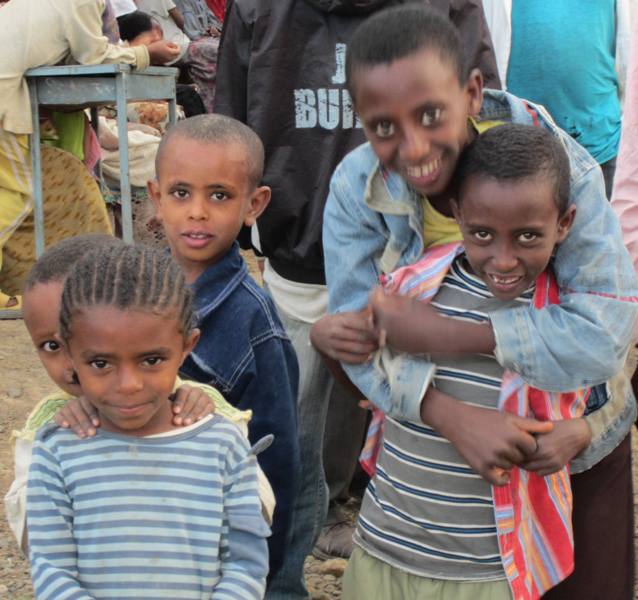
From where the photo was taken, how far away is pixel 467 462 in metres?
2.02

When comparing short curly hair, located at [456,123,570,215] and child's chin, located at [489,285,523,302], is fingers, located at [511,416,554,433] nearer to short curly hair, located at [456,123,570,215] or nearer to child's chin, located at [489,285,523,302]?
child's chin, located at [489,285,523,302]

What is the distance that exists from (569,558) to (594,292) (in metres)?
0.57

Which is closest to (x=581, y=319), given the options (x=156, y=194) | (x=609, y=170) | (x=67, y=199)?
(x=156, y=194)

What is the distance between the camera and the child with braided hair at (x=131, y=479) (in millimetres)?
1812

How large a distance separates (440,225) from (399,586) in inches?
30.3

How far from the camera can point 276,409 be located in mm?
2443

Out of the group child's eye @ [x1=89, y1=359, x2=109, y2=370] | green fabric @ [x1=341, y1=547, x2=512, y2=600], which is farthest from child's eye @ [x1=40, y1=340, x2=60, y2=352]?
green fabric @ [x1=341, y1=547, x2=512, y2=600]

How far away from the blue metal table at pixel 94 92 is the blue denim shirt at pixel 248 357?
12.9 feet

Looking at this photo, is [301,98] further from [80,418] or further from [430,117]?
[80,418]

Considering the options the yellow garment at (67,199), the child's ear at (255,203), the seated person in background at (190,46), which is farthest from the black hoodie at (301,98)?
the seated person in background at (190,46)

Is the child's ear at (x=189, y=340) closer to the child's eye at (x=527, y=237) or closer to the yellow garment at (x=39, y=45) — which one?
the child's eye at (x=527, y=237)

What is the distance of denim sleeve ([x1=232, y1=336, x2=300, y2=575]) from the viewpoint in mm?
2422

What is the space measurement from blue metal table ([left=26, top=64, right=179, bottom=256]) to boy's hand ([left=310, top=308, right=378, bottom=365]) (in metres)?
4.44

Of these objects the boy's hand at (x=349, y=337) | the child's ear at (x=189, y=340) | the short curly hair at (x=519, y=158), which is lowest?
the boy's hand at (x=349, y=337)
